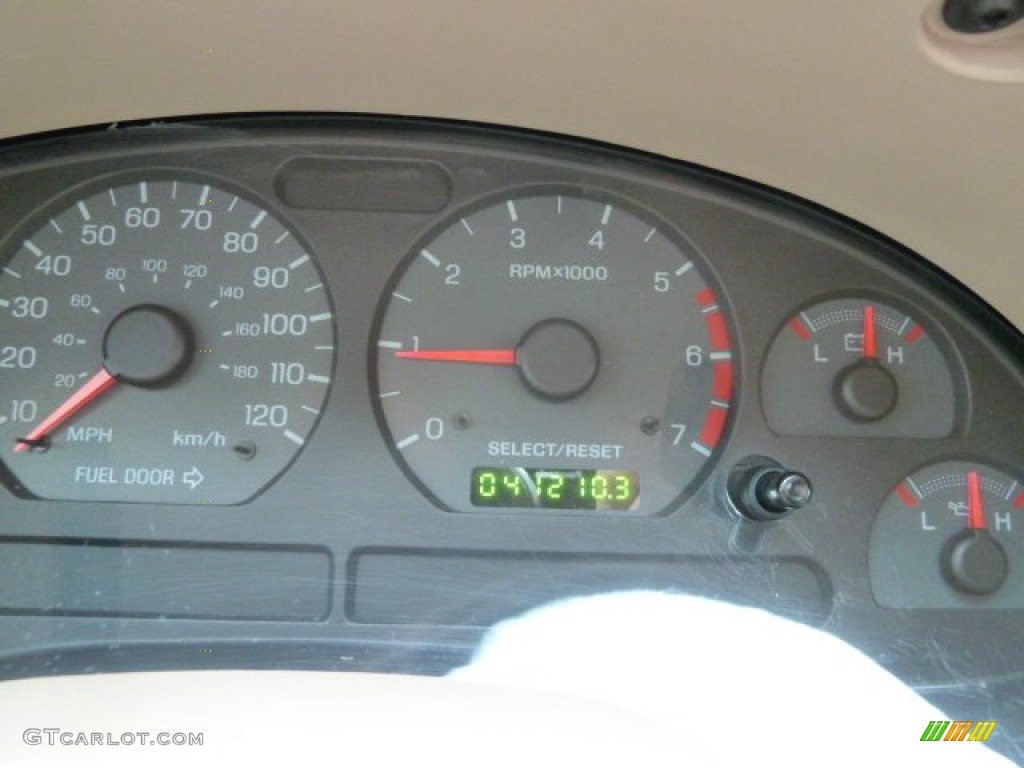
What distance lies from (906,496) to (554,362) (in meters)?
0.72

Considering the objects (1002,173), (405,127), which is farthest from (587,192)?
(1002,173)

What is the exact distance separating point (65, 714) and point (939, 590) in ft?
5.22

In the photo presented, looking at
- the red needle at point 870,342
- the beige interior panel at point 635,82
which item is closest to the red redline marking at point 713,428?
the red needle at point 870,342

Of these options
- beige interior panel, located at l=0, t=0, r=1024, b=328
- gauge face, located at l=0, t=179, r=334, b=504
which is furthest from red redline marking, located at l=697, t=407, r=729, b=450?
gauge face, located at l=0, t=179, r=334, b=504

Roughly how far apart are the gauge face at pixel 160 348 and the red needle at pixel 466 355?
0.52ft

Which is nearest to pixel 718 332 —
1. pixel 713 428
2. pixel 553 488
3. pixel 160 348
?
pixel 713 428

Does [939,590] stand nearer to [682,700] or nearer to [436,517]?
[682,700]

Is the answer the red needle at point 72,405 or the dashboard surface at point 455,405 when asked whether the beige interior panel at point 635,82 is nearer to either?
the dashboard surface at point 455,405

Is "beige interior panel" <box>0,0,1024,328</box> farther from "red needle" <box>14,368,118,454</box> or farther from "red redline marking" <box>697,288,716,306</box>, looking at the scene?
"red needle" <box>14,368,118,454</box>

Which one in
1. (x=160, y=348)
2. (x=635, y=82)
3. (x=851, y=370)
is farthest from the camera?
(x=851, y=370)

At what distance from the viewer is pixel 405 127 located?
2160mm

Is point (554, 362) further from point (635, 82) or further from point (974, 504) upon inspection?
point (974, 504)

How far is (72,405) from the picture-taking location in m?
2.04

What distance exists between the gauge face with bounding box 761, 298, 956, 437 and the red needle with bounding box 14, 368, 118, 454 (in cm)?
125
